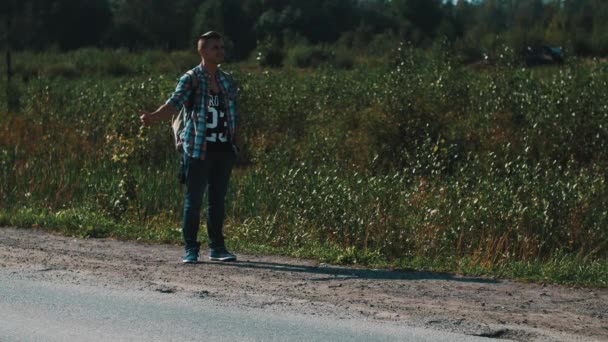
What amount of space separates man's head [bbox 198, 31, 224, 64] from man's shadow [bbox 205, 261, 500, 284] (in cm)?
175

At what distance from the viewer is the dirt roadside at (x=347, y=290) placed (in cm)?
716

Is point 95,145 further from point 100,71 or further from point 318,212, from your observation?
point 100,71

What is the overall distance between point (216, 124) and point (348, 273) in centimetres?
166

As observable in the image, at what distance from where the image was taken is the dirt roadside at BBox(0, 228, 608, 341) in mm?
7164

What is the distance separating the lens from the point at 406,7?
5909cm

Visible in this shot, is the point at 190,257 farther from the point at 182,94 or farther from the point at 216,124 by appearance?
the point at 182,94

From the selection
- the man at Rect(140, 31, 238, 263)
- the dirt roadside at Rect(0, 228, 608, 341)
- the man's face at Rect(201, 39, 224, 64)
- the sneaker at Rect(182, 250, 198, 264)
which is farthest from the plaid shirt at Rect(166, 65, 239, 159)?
the dirt roadside at Rect(0, 228, 608, 341)

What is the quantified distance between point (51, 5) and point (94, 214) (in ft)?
154

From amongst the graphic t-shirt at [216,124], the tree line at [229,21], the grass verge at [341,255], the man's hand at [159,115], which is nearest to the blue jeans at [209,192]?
the graphic t-shirt at [216,124]

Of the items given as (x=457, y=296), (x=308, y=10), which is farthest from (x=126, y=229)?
(x=308, y=10)

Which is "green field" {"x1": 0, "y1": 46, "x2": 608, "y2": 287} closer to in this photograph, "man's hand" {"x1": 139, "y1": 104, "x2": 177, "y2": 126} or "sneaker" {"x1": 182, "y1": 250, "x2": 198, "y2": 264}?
"sneaker" {"x1": 182, "y1": 250, "x2": 198, "y2": 264}

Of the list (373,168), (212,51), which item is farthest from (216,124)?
(373,168)

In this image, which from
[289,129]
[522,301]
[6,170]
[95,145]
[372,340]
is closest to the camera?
[372,340]

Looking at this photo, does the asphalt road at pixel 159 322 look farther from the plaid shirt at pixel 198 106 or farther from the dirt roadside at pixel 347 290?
the plaid shirt at pixel 198 106
